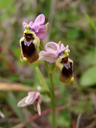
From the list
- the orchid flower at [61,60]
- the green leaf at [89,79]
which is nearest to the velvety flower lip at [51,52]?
the orchid flower at [61,60]

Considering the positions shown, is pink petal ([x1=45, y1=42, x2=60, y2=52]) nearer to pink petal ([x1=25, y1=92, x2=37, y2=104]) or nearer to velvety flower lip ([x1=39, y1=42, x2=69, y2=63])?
velvety flower lip ([x1=39, y1=42, x2=69, y2=63])

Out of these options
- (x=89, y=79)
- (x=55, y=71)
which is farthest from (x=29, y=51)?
(x=89, y=79)

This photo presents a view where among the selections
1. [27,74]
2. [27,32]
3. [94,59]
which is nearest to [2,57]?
[27,74]

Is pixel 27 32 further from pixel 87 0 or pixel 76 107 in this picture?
pixel 87 0

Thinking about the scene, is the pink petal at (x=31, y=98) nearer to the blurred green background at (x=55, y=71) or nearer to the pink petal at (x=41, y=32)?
the pink petal at (x=41, y=32)

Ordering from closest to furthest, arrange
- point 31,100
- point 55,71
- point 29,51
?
point 29,51 < point 31,100 < point 55,71

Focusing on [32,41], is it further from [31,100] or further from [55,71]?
[55,71]
